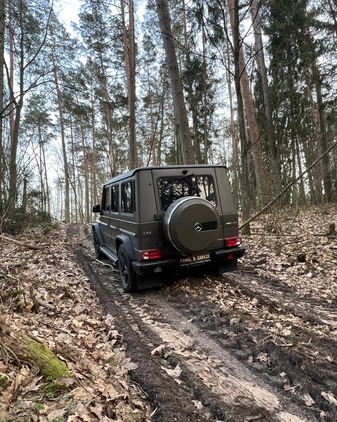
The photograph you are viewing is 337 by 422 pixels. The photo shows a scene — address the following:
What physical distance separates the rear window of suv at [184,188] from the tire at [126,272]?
1200 mm

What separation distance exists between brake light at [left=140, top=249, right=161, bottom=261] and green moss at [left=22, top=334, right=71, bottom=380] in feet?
6.98

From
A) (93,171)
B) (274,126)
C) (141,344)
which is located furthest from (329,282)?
(93,171)

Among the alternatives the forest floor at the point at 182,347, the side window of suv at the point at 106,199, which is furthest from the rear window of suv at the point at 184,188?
the side window of suv at the point at 106,199

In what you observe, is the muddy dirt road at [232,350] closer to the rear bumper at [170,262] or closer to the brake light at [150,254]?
the rear bumper at [170,262]

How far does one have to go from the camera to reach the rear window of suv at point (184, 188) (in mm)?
4578

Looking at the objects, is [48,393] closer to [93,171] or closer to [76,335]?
[76,335]

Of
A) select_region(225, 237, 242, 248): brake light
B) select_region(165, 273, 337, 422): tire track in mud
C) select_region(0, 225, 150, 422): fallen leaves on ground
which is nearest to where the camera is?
select_region(0, 225, 150, 422): fallen leaves on ground

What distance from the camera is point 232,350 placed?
9.33 ft

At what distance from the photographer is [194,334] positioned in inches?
128

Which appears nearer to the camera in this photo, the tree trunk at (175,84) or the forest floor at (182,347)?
the forest floor at (182,347)

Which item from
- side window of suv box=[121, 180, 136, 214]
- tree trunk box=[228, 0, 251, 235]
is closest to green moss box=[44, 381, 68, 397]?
side window of suv box=[121, 180, 136, 214]

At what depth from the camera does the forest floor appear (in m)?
1.97

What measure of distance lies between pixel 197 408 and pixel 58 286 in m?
3.59

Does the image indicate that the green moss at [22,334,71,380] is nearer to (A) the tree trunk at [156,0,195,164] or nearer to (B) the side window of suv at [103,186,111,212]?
(B) the side window of suv at [103,186,111,212]
